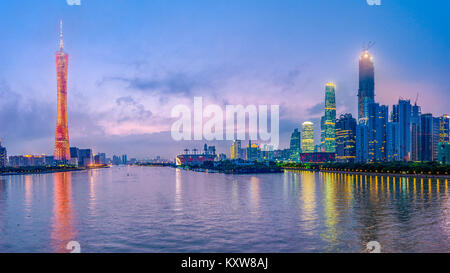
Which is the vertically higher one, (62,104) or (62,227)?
(62,104)

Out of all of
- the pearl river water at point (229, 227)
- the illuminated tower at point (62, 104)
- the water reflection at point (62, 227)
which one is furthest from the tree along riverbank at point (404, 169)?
the illuminated tower at point (62, 104)

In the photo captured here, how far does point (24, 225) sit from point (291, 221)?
2083 centimetres

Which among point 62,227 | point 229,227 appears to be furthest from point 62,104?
point 229,227

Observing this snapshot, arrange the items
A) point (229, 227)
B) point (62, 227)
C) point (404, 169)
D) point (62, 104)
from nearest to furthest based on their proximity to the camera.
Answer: point (229, 227), point (62, 227), point (404, 169), point (62, 104)

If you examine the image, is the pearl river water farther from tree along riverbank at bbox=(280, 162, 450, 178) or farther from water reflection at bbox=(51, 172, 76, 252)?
tree along riverbank at bbox=(280, 162, 450, 178)

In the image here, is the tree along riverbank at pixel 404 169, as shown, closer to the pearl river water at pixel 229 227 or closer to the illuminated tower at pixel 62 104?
the pearl river water at pixel 229 227

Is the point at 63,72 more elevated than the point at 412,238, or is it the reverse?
the point at 63,72

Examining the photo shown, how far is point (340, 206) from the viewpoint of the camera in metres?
37.0

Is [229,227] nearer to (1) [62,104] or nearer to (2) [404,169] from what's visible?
(2) [404,169]

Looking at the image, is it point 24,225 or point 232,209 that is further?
point 232,209
